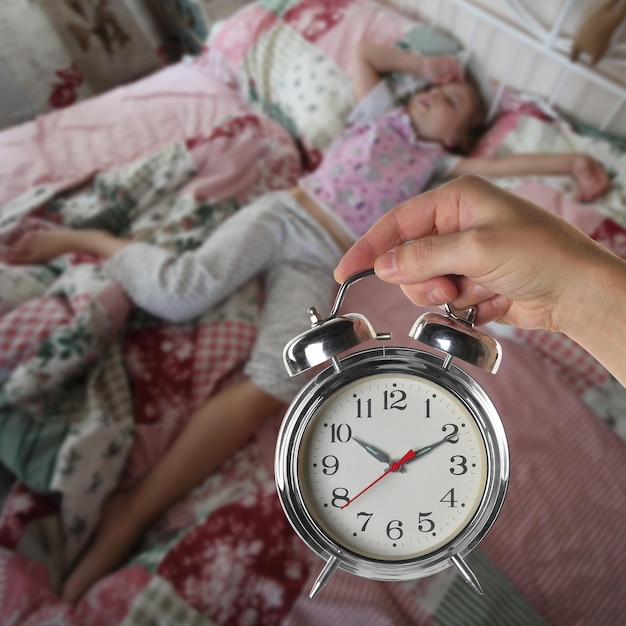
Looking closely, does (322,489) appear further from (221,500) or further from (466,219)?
(221,500)

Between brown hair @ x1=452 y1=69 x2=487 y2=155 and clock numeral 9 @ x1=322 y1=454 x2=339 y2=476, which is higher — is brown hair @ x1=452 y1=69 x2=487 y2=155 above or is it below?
above

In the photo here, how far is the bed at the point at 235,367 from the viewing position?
82cm

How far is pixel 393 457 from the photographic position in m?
0.48

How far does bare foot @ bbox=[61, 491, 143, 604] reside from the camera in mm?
903

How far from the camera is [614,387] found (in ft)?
3.34

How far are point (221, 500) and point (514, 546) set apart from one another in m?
0.57

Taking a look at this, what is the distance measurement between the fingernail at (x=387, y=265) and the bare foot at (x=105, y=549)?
78cm

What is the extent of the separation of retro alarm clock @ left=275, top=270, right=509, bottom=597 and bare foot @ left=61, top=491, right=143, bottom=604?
2.08ft

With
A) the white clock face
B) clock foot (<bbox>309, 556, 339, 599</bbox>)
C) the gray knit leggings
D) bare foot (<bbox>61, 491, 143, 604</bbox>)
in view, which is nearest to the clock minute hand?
the white clock face

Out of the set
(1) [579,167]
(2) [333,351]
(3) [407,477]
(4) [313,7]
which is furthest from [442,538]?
(4) [313,7]

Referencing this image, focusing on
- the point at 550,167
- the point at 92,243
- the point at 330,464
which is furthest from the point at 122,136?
the point at 330,464

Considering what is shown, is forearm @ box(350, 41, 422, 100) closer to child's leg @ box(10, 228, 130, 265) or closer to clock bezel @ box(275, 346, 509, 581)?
child's leg @ box(10, 228, 130, 265)

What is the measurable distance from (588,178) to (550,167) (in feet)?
0.35

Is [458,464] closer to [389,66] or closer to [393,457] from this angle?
[393,457]
